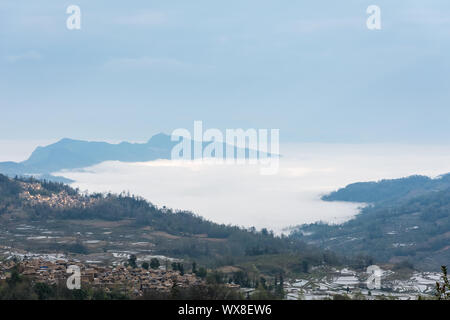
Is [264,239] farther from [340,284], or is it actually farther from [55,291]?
[55,291]

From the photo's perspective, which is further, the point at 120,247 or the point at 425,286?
the point at 120,247
